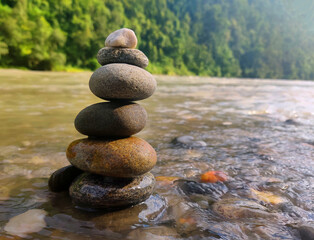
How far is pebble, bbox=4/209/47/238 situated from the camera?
94.4 inches

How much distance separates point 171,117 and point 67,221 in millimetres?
6908

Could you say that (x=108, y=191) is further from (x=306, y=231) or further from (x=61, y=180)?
(x=306, y=231)

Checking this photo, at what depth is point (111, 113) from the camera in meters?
3.23

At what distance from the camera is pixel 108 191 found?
293 centimetres

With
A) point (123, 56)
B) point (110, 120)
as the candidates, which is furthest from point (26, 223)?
point (123, 56)

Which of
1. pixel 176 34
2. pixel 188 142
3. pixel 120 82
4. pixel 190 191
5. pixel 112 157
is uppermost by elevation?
pixel 120 82

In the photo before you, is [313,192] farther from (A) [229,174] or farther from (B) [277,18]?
(B) [277,18]

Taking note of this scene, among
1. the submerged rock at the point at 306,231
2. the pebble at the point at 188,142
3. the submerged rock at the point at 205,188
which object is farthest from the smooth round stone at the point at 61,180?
the pebble at the point at 188,142

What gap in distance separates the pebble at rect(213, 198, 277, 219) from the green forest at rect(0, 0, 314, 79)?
4907cm

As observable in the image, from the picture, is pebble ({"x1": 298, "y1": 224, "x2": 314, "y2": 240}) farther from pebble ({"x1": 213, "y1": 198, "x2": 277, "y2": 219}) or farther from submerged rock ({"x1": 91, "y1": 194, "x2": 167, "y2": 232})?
submerged rock ({"x1": 91, "y1": 194, "x2": 167, "y2": 232})

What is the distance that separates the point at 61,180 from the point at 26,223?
31.6 inches

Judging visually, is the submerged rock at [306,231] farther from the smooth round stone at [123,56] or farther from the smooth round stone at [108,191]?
the smooth round stone at [123,56]

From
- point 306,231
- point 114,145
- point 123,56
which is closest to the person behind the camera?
point 306,231

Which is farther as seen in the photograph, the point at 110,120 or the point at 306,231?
the point at 110,120
